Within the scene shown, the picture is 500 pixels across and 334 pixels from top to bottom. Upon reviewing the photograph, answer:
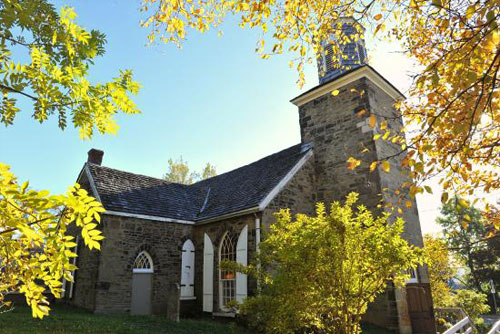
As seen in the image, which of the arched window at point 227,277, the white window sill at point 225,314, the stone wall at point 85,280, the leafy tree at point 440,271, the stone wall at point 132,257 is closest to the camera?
the white window sill at point 225,314

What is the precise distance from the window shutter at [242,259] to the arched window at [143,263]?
385cm

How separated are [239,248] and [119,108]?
368 inches

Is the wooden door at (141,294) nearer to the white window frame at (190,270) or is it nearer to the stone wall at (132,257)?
the stone wall at (132,257)

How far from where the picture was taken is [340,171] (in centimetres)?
1330

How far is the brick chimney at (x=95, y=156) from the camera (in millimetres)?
16391

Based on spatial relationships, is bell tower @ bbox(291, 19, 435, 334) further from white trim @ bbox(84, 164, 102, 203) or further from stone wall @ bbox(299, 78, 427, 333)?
white trim @ bbox(84, 164, 102, 203)

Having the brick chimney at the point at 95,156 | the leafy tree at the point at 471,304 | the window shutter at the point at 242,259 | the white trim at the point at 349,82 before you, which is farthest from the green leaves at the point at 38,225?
the leafy tree at the point at 471,304

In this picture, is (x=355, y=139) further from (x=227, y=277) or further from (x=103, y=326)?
(x=103, y=326)

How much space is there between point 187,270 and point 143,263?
1.84 m

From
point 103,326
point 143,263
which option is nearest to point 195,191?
point 143,263

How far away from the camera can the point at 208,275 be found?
13.1 m

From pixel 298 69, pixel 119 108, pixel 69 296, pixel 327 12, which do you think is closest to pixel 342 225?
pixel 298 69

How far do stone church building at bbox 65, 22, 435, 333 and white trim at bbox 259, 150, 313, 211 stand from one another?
0.14 ft

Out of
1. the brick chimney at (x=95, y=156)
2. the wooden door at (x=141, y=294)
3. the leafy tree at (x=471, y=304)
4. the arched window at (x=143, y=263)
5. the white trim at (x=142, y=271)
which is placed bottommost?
the leafy tree at (x=471, y=304)
